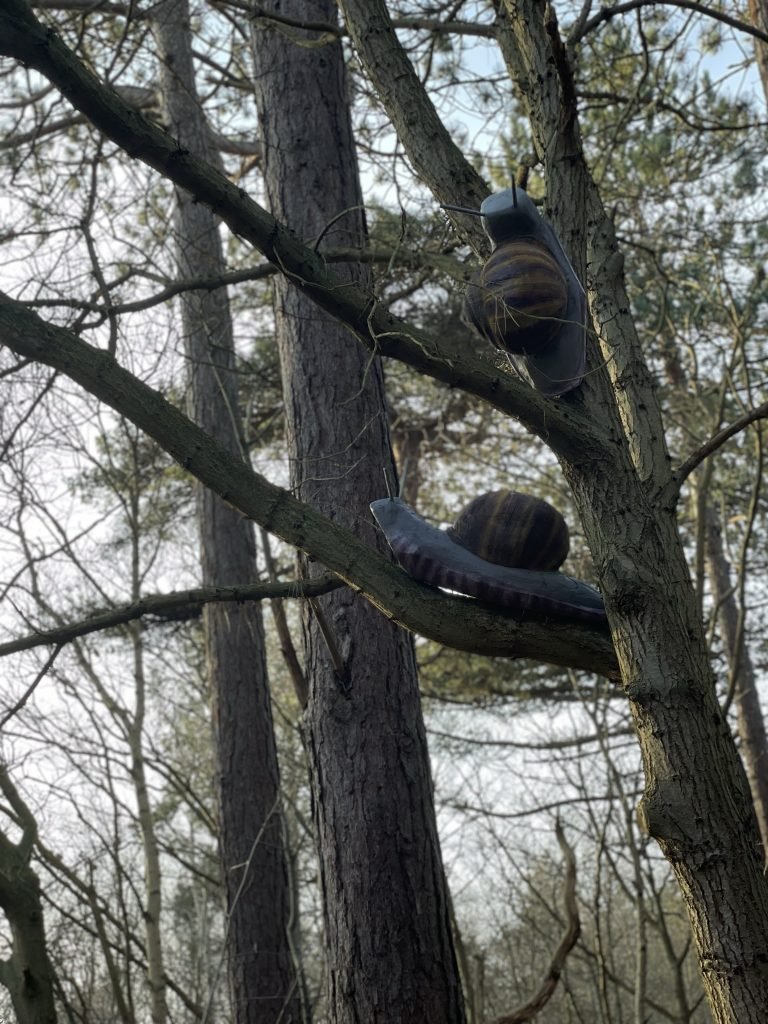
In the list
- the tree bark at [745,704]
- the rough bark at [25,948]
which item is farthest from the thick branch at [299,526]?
the tree bark at [745,704]

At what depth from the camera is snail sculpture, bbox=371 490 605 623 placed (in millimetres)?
2143

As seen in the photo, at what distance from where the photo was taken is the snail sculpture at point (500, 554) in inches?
84.4

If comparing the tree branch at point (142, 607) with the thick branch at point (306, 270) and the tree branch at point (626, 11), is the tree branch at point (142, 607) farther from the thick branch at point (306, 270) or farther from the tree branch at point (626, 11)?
the tree branch at point (626, 11)

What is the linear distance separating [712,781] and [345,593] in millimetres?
1662

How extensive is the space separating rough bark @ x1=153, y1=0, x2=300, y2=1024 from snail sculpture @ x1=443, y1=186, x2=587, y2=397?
3200 millimetres

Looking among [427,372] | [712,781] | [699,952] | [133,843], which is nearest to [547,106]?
[427,372]

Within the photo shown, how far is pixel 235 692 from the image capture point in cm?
654

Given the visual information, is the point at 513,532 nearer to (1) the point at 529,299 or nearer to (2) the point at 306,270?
(1) the point at 529,299

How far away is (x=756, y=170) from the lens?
29.0 feet

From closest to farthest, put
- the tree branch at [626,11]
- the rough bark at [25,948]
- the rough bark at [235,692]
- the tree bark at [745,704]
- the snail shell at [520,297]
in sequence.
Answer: the snail shell at [520,297], the tree branch at [626,11], the rough bark at [25,948], the rough bark at [235,692], the tree bark at [745,704]

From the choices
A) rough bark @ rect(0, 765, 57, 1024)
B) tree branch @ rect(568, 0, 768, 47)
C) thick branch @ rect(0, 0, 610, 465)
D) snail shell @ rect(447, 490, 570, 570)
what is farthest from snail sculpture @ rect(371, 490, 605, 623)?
rough bark @ rect(0, 765, 57, 1024)

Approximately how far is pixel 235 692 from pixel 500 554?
4606mm

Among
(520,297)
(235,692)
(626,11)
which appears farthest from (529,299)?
(235,692)

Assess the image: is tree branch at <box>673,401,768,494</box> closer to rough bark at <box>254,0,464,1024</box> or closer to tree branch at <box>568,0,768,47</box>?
rough bark at <box>254,0,464,1024</box>
